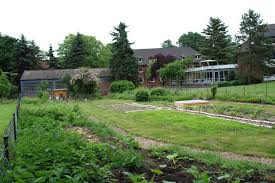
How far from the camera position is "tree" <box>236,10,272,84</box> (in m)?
51.9

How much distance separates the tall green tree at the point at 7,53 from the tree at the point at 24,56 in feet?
2.75

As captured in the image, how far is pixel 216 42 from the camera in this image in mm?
71188

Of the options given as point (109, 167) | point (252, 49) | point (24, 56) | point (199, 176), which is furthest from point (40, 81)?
point (199, 176)

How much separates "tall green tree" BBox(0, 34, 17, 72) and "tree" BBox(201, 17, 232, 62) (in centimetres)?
3431

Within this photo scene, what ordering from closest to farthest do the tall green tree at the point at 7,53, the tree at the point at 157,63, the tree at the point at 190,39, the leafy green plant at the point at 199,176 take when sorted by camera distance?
1. the leafy green plant at the point at 199,176
2. the tall green tree at the point at 7,53
3. the tree at the point at 157,63
4. the tree at the point at 190,39

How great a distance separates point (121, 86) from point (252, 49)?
18.8 meters

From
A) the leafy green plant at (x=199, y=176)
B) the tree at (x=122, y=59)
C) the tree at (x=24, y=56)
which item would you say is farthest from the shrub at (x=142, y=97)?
the leafy green plant at (x=199, y=176)

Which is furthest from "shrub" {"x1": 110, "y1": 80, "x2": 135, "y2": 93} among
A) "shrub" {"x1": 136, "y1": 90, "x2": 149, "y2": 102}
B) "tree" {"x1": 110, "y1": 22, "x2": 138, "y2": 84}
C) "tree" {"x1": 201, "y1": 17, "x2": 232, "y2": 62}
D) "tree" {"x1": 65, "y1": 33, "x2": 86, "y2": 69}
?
"tree" {"x1": 201, "y1": 17, "x2": 232, "y2": 62}

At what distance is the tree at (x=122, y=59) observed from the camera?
57219mm

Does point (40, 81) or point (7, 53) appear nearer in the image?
point (40, 81)

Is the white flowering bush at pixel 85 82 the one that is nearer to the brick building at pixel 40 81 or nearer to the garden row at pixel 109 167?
the brick building at pixel 40 81

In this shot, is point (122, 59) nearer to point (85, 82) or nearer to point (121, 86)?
point (121, 86)

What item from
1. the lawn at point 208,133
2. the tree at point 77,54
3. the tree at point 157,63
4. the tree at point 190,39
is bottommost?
the lawn at point 208,133

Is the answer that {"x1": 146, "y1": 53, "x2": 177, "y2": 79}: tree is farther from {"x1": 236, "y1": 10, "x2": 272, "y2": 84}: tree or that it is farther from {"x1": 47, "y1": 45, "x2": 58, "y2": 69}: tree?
{"x1": 47, "y1": 45, "x2": 58, "y2": 69}: tree
